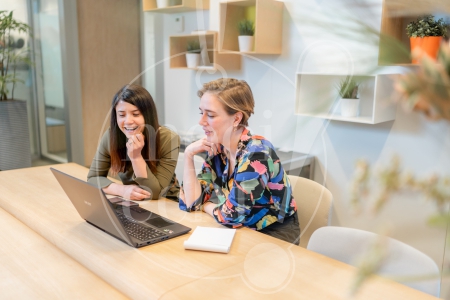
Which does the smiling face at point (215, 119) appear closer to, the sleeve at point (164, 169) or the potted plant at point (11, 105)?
the sleeve at point (164, 169)

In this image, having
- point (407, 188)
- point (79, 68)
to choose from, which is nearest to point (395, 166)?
point (407, 188)

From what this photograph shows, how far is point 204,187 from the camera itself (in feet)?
5.43

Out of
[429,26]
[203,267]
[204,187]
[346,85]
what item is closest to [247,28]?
[204,187]

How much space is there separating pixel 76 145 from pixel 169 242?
2809 mm

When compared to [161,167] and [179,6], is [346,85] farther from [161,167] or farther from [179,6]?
[179,6]

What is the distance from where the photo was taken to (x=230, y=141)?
1.58 metres

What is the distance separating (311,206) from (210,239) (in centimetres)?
55

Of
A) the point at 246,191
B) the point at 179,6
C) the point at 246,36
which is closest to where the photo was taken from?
the point at 246,191

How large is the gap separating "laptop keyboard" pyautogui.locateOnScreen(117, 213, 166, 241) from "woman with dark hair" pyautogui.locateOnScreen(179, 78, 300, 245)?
0.24 meters

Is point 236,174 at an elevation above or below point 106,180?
above

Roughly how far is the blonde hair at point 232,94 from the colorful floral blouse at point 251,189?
9 cm

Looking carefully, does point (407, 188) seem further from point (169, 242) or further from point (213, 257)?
point (169, 242)

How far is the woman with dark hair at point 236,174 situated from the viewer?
143cm

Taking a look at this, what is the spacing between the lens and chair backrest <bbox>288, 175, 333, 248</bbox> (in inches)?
62.4
